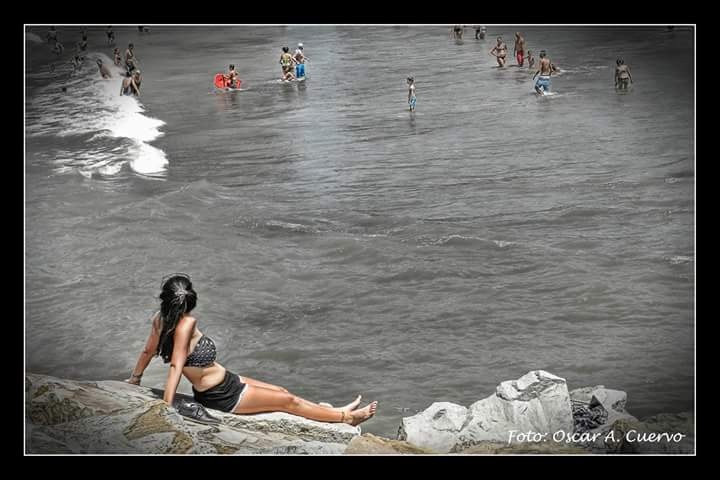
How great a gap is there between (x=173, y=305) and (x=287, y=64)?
484 centimetres

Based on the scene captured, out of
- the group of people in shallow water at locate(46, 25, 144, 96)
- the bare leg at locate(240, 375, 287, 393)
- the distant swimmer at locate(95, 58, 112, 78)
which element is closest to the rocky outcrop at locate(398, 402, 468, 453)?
the bare leg at locate(240, 375, 287, 393)

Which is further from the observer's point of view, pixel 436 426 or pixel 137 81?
pixel 137 81

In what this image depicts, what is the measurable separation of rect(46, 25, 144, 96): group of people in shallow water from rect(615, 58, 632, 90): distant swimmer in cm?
558

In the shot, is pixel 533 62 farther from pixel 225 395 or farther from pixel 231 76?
pixel 225 395

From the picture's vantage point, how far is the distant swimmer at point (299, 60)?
1361 cm

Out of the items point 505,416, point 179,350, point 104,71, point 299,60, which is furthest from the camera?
point 299,60

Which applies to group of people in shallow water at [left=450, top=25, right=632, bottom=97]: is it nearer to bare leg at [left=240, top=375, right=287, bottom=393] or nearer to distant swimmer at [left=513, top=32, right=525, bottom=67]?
distant swimmer at [left=513, top=32, right=525, bottom=67]

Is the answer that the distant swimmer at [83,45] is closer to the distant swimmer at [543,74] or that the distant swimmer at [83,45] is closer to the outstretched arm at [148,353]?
the outstretched arm at [148,353]

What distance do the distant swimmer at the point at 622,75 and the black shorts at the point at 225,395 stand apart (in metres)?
6.10

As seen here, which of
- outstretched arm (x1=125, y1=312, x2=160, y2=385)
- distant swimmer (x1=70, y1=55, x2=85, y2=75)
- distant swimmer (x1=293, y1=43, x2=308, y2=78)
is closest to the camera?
outstretched arm (x1=125, y1=312, x2=160, y2=385)

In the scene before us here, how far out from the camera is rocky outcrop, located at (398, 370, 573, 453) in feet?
36.2

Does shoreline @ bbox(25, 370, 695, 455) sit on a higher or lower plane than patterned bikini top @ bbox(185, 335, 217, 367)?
lower

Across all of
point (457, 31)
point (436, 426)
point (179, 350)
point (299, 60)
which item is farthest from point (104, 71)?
point (436, 426)

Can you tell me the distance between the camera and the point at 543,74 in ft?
46.7
